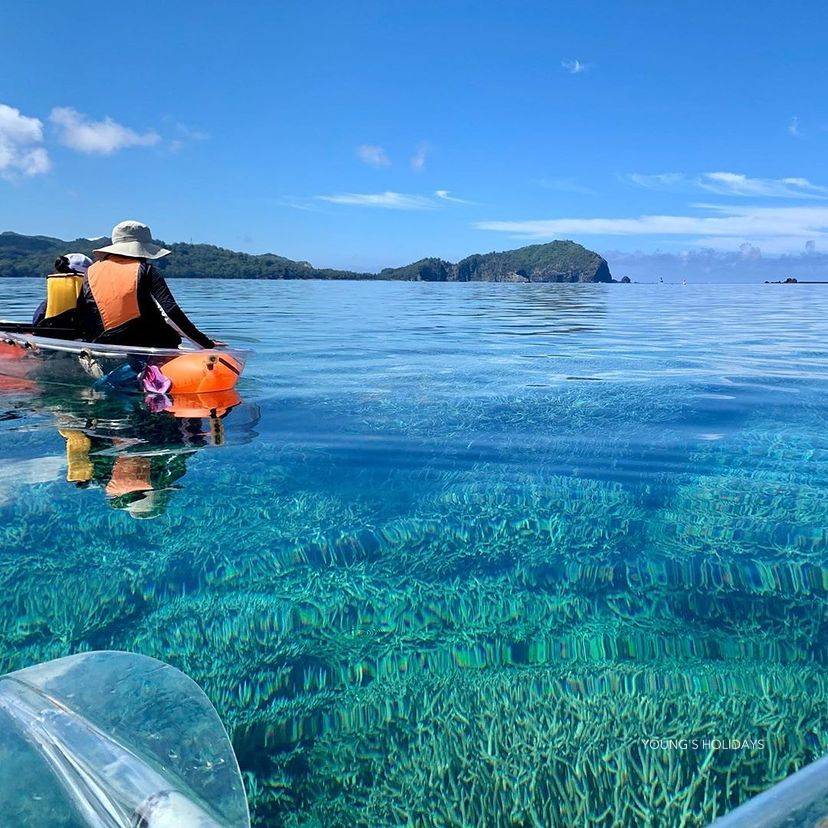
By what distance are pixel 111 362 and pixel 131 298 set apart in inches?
37.1

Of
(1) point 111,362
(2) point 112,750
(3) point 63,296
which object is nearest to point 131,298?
(1) point 111,362

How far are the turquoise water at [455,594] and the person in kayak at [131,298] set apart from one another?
1.90 metres

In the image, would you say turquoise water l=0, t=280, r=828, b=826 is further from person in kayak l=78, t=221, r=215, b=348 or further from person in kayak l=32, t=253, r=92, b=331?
person in kayak l=32, t=253, r=92, b=331

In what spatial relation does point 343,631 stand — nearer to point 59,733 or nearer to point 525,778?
point 525,778

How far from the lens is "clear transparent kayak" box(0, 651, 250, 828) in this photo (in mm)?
2262

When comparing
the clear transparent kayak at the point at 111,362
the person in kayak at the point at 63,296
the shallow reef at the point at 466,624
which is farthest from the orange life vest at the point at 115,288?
the shallow reef at the point at 466,624

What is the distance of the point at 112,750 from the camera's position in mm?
2502

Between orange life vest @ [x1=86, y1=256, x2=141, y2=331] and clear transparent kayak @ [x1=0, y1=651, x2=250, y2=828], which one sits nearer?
clear transparent kayak @ [x1=0, y1=651, x2=250, y2=828]

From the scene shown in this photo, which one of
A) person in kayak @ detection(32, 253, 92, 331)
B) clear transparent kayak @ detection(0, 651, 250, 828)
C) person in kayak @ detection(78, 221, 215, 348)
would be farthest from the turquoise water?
person in kayak @ detection(32, 253, 92, 331)

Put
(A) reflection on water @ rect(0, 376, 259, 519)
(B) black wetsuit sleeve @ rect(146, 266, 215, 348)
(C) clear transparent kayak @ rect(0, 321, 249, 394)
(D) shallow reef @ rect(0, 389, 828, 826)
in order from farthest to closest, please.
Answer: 1. (B) black wetsuit sleeve @ rect(146, 266, 215, 348)
2. (C) clear transparent kayak @ rect(0, 321, 249, 394)
3. (A) reflection on water @ rect(0, 376, 259, 519)
4. (D) shallow reef @ rect(0, 389, 828, 826)

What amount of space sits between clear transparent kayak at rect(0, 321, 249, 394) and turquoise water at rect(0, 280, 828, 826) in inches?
43.1

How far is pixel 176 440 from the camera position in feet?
24.2

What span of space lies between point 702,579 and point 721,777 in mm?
1638

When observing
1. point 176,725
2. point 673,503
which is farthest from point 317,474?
point 176,725
